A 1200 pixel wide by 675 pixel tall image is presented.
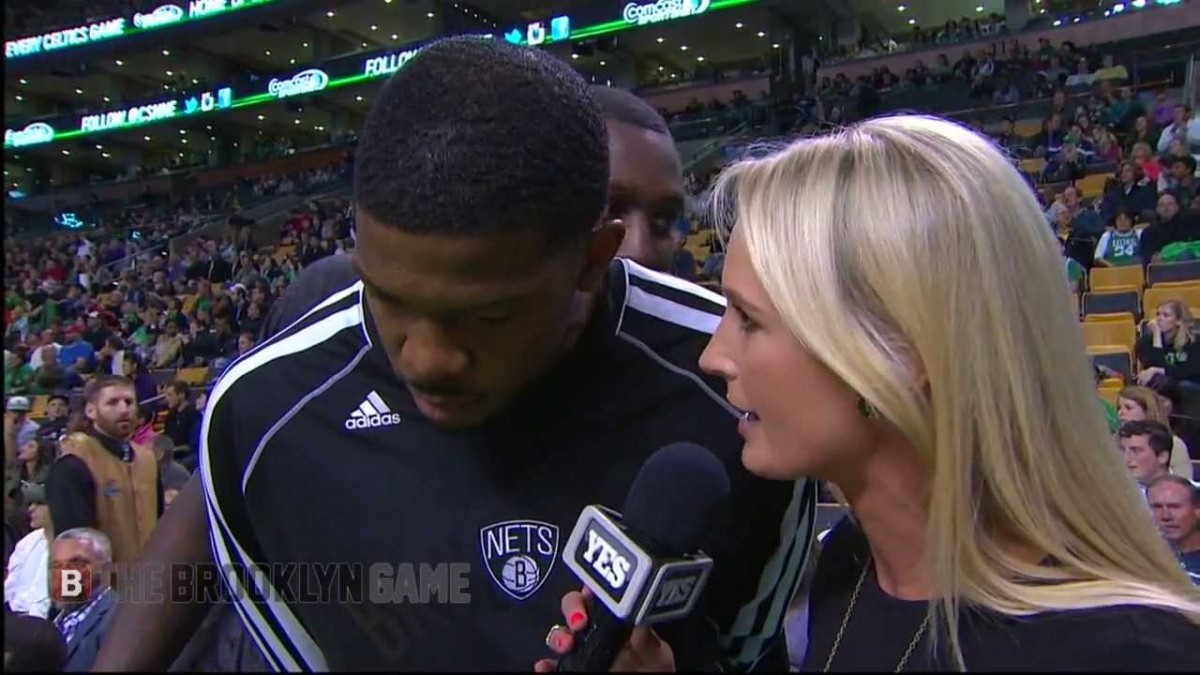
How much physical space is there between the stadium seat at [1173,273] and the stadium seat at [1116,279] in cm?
5

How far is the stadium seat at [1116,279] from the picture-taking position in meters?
6.29

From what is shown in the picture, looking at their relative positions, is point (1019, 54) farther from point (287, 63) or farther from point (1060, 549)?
point (287, 63)

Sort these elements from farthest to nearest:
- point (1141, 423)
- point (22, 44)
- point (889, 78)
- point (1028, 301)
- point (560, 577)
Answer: point (22, 44) < point (889, 78) < point (1141, 423) < point (560, 577) < point (1028, 301)

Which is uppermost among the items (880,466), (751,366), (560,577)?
(751,366)

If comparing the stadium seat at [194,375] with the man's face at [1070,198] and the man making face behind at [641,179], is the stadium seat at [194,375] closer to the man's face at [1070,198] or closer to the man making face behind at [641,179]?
the man's face at [1070,198]

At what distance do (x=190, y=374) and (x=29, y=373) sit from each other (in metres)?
1.28

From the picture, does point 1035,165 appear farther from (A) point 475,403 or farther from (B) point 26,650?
(B) point 26,650

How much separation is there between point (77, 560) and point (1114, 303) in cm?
548

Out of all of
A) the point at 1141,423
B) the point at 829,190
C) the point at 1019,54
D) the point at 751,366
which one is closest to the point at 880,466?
the point at 751,366

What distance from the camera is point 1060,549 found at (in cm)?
94

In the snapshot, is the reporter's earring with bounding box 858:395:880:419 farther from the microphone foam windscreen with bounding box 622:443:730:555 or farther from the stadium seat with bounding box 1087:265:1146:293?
the stadium seat with bounding box 1087:265:1146:293

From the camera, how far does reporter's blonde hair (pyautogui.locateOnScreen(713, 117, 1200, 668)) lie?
0.91m

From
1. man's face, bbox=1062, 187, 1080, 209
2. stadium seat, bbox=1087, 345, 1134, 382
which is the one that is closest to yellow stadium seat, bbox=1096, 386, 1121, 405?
stadium seat, bbox=1087, 345, 1134, 382

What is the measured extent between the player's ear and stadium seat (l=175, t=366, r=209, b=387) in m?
8.71
